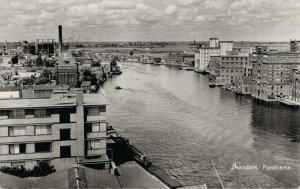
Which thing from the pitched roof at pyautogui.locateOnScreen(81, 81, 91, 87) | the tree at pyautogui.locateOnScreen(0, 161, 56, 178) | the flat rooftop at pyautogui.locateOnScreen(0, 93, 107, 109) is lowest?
the tree at pyautogui.locateOnScreen(0, 161, 56, 178)

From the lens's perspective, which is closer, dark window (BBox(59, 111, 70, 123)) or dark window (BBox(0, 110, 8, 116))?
dark window (BBox(0, 110, 8, 116))

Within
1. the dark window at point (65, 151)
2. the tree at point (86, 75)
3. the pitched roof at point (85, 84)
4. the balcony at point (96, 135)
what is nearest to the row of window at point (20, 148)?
the dark window at point (65, 151)

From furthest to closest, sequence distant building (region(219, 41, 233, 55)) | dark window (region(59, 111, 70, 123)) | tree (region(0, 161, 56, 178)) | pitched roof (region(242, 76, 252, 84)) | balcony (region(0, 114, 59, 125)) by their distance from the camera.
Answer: distant building (region(219, 41, 233, 55)), pitched roof (region(242, 76, 252, 84)), dark window (region(59, 111, 70, 123)), balcony (region(0, 114, 59, 125)), tree (region(0, 161, 56, 178))

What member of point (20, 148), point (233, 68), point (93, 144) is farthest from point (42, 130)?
point (233, 68)

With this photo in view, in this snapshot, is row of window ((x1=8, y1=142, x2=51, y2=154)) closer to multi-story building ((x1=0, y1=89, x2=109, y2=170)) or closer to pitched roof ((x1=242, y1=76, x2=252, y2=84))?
multi-story building ((x1=0, y1=89, x2=109, y2=170))

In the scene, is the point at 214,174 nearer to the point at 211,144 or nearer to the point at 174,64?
the point at 211,144

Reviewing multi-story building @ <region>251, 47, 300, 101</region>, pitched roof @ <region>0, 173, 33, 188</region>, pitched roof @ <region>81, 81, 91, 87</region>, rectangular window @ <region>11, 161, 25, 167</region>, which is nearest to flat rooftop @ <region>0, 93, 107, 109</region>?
rectangular window @ <region>11, 161, 25, 167</region>

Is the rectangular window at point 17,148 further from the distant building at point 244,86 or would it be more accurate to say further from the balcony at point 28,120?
the distant building at point 244,86
